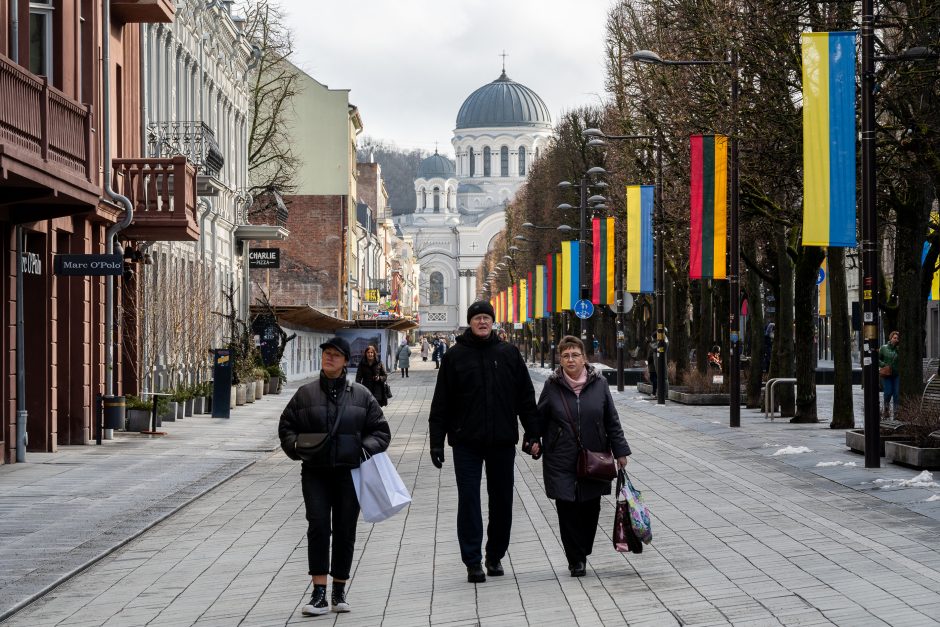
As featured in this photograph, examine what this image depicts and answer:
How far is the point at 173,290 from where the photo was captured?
29.0 metres

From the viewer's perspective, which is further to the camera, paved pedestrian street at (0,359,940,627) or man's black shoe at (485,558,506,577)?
man's black shoe at (485,558,506,577)

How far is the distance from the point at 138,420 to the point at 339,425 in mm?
16900

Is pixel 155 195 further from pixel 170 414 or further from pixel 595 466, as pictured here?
pixel 595 466

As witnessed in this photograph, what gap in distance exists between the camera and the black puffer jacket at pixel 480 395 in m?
10.2

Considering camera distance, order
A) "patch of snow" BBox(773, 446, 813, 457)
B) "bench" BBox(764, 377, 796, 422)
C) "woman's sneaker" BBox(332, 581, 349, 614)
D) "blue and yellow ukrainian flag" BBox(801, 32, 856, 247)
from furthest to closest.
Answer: "bench" BBox(764, 377, 796, 422)
"patch of snow" BBox(773, 446, 813, 457)
"blue and yellow ukrainian flag" BBox(801, 32, 856, 247)
"woman's sneaker" BBox(332, 581, 349, 614)

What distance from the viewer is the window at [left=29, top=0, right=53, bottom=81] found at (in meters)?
19.7

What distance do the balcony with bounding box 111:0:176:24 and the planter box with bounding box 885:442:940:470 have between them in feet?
42.1

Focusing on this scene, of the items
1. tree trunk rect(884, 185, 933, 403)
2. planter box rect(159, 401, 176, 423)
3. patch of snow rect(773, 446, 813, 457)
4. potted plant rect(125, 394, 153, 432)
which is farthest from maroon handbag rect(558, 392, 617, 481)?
planter box rect(159, 401, 176, 423)

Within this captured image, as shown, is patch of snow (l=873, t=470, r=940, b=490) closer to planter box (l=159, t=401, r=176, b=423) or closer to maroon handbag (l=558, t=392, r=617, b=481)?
maroon handbag (l=558, t=392, r=617, b=481)

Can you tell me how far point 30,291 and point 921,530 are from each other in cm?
1220

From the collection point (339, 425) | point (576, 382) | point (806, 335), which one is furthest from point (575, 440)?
point (806, 335)

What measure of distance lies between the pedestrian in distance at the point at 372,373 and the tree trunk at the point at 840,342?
266 inches

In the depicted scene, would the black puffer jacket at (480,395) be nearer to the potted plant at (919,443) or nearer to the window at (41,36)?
the potted plant at (919,443)

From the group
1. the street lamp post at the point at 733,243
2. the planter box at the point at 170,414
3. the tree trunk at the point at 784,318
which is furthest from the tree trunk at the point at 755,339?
the planter box at the point at 170,414
